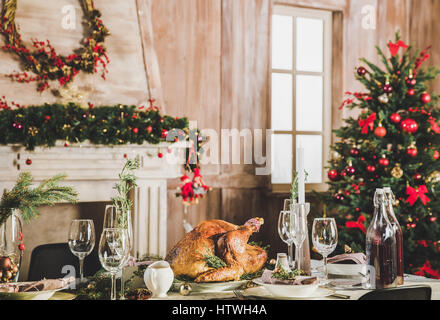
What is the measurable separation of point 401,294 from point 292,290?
263 millimetres

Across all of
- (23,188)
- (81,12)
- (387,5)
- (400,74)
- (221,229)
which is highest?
(387,5)

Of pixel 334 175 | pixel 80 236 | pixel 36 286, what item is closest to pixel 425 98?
pixel 334 175

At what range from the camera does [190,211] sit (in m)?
3.86

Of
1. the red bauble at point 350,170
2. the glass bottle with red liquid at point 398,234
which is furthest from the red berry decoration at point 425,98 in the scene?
the glass bottle with red liquid at point 398,234

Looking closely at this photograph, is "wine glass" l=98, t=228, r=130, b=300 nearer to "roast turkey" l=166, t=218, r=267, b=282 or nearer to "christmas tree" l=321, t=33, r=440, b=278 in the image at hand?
"roast turkey" l=166, t=218, r=267, b=282

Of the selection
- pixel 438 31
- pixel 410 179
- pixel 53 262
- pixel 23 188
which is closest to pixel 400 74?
pixel 410 179

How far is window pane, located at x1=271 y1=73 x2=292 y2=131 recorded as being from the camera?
4285mm

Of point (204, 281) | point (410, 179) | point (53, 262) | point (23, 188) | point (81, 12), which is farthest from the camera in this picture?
point (81, 12)

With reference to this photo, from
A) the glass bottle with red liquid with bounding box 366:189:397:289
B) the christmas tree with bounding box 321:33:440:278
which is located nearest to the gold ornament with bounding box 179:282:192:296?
the glass bottle with red liquid with bounding box 366:189:397:289

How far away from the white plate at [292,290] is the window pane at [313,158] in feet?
10.5

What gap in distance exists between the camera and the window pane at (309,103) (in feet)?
14.4

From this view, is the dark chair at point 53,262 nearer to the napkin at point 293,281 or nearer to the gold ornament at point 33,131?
the napkin at point 293,281

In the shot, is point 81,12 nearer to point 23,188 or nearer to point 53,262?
point 53,262
